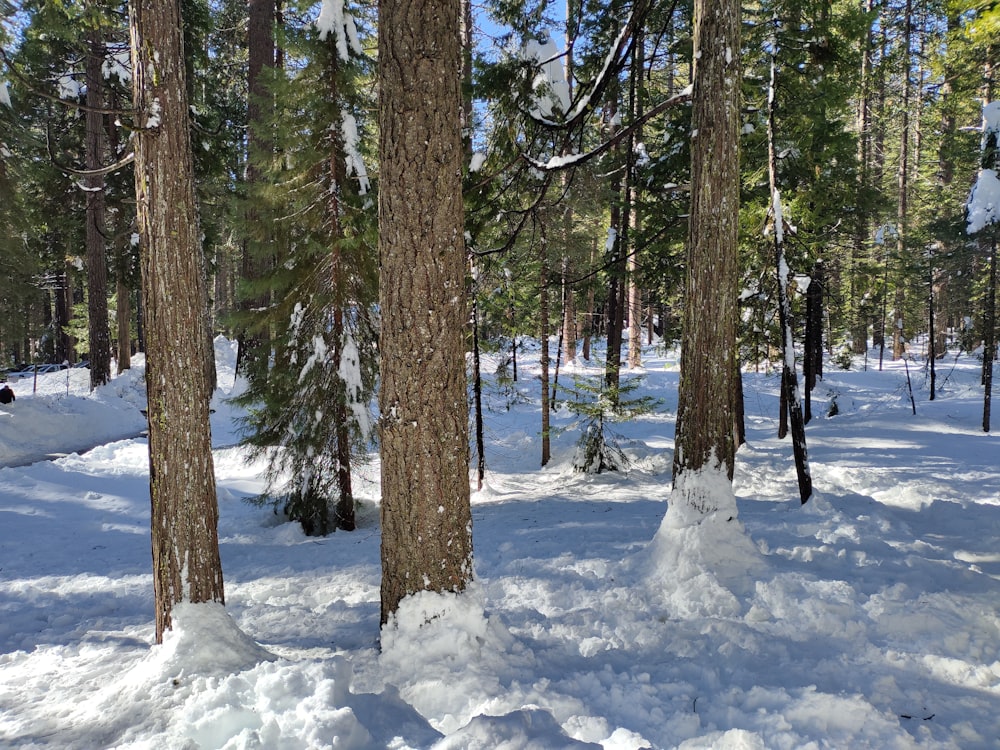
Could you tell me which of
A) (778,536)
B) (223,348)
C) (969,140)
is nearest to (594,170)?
(778,536)

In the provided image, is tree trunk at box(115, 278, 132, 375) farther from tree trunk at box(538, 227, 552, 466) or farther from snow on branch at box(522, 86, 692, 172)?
snow on branch at box(522, 86, 692, 172)

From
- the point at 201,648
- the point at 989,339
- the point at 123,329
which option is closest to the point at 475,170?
the point at 201,648

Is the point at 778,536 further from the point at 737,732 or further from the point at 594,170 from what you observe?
the point at 594,170

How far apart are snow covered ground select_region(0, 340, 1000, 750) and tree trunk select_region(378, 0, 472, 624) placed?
46 centimetres

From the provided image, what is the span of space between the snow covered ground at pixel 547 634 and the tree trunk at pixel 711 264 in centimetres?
70

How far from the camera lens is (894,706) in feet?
11.5

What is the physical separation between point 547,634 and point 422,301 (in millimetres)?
2817

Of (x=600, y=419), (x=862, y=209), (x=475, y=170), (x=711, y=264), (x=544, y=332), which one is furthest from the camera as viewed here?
(x=862, y=209)

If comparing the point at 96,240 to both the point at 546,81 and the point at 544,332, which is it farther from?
the point at 546,81

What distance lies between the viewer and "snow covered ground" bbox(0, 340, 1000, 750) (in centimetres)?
313

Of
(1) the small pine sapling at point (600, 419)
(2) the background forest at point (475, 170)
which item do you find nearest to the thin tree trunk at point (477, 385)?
(2) the background forest at point (475, 170)

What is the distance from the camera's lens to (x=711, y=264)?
223 inches

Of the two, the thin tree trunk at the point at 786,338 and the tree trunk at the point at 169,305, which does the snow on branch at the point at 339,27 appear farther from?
the thin tree trunk at the point at 786,338

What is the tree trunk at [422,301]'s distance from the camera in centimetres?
373
